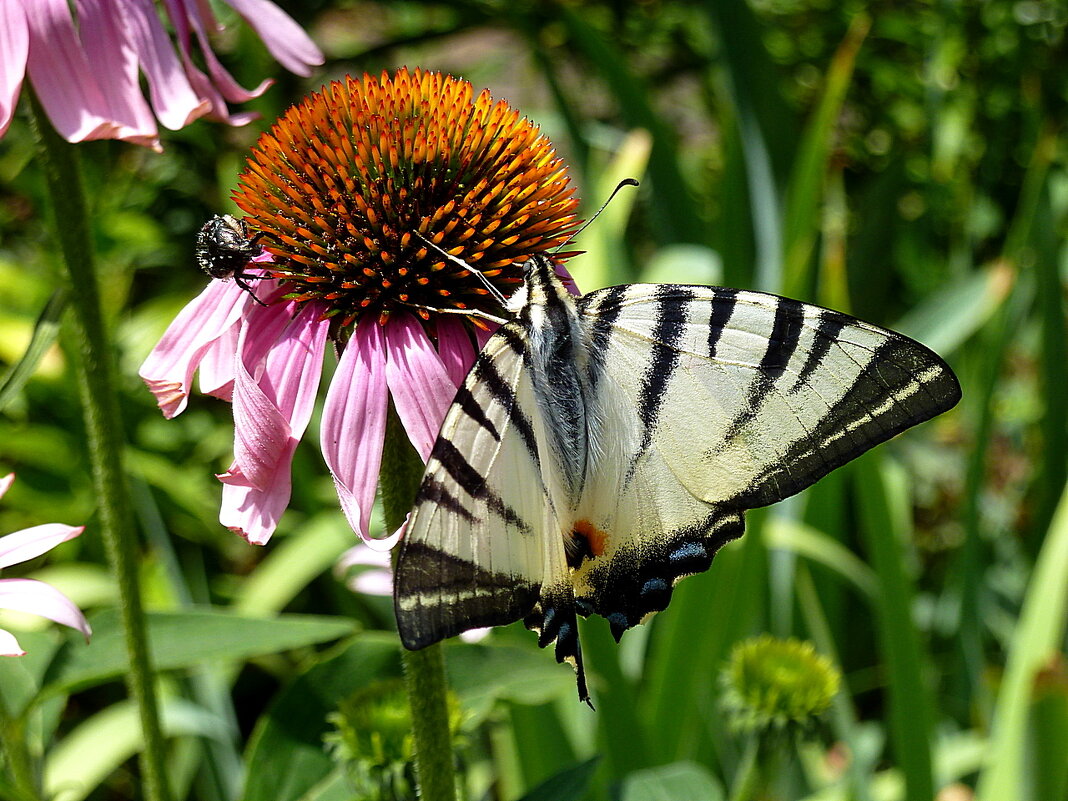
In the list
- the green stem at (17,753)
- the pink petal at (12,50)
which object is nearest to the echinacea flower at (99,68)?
the pink petal at (12,50)

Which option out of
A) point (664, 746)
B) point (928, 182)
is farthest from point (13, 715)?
point (928, 182)

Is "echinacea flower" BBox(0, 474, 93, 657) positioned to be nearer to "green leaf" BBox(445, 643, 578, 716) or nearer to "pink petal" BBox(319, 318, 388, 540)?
"pink petal" BBox(319, 318, 388, 540)

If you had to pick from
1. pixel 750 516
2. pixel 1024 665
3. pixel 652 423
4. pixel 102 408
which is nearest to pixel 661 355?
pixel 652 423

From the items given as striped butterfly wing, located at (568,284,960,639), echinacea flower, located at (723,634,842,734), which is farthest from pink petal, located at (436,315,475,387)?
echinacea flower, located at (723,634,842,734)

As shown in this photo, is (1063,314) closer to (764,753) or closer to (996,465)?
(996,465)

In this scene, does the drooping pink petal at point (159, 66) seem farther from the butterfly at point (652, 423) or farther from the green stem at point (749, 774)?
the green stem at point (749, 774)

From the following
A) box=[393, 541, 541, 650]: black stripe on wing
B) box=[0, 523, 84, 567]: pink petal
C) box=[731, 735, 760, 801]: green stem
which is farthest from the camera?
box=[731, 735, 760, 801]: green stem

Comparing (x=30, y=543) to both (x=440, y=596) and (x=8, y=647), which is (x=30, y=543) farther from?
(x=440, y=596)
